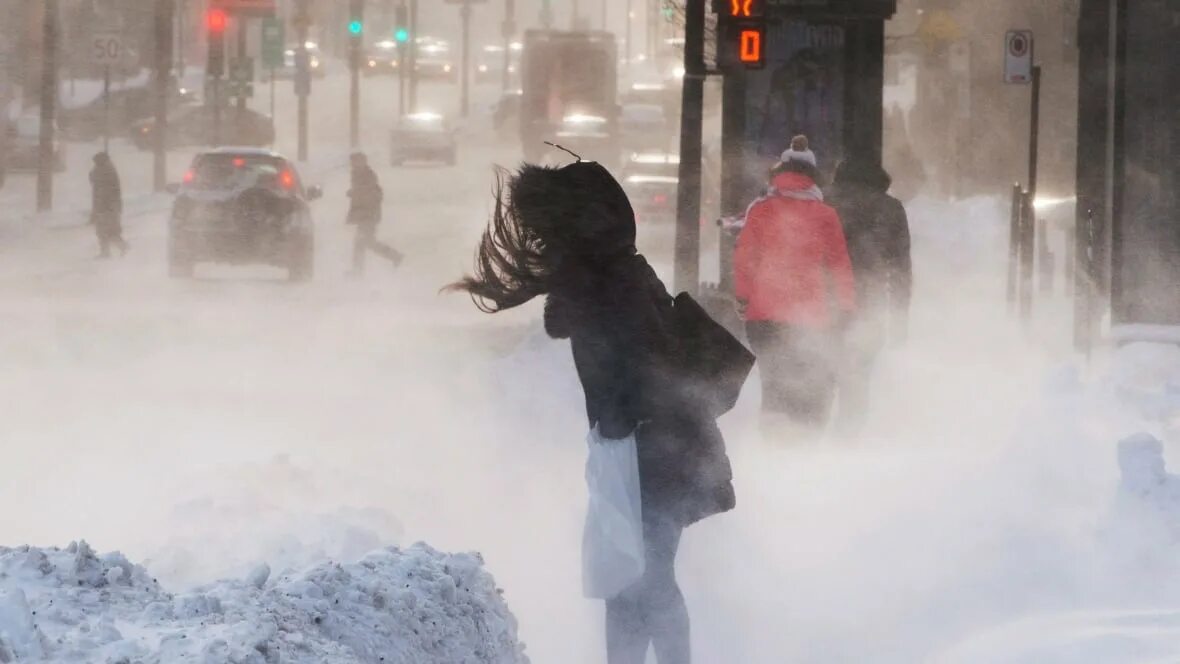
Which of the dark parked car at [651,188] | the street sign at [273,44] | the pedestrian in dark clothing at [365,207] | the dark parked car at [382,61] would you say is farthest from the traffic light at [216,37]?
A: the dark parked car at [382,61]

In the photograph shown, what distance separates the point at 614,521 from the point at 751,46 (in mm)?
10502

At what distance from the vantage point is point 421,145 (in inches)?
2319

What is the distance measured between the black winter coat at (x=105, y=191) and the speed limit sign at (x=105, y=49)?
5719mm

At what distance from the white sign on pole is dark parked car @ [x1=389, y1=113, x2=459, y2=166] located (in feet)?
136

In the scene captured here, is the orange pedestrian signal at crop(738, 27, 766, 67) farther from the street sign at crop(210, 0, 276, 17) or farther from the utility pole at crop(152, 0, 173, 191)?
the street sign at crop(210, 0, 276, 17)

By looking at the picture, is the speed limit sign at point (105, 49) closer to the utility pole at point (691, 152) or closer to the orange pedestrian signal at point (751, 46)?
the utility pole at point (691, 152)

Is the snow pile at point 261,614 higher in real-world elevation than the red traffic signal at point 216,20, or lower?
lower

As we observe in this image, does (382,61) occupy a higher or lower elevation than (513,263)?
higher

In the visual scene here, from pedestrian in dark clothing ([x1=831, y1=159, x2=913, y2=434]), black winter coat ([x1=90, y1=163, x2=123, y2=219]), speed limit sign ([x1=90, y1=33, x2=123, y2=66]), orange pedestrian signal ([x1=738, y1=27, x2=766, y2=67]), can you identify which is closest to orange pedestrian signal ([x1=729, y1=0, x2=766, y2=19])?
orange pedestrian signal ([x1=738, y1=27, x2=766, y2=67])

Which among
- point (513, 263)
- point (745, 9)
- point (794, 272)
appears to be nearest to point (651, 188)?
point (745, 9)

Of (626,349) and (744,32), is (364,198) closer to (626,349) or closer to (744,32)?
(744,32)

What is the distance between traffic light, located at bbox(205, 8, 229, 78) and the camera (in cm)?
4562

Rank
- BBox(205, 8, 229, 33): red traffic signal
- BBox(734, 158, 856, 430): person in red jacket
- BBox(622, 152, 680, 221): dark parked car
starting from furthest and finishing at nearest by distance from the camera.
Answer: BBox(205, 8, 229, 33): red traffic signal, BBox(622, 152, 680, 221): dark parked car, BBox(734, 158, 856, 430): person in red jacket

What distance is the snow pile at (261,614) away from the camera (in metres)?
3.70
